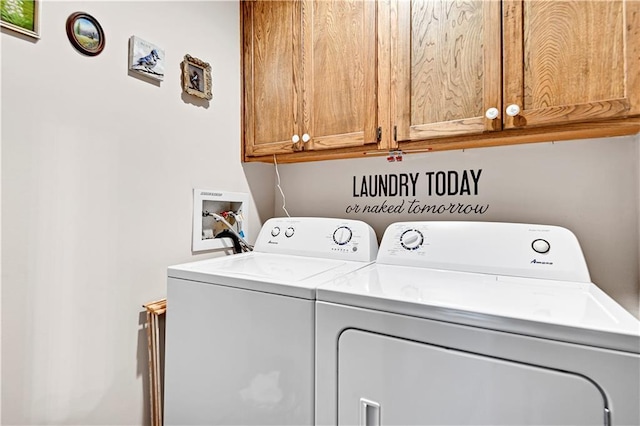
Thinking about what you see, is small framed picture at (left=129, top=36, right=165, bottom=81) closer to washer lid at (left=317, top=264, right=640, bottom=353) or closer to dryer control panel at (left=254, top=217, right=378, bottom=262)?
dryer control panel at (left=254, top=217, right=378, bottom=262)

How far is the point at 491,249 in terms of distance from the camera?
114 centimetres

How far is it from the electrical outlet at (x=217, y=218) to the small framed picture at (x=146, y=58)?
1.60ft

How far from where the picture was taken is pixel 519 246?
111cm

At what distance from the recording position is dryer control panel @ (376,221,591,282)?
105cm

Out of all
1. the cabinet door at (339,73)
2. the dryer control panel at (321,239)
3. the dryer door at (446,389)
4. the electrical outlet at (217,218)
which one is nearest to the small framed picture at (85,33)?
the electrical outlet at (217,218)

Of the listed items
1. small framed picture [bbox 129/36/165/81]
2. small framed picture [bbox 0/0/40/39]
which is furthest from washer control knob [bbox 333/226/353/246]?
small framed picture [bbox 0/0/40/39]

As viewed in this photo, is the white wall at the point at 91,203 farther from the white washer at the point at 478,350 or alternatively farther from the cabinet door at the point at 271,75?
the white washer at the point at 478,350

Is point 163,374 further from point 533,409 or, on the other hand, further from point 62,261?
point 533,409

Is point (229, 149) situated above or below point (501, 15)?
below

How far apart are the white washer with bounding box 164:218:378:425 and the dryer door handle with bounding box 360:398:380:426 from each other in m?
0.14

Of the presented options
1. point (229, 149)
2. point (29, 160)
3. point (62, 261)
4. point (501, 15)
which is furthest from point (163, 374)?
point (501, 15)

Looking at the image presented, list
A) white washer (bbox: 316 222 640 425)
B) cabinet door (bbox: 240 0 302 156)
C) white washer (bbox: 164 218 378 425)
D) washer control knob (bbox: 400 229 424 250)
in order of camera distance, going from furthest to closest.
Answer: cabinet door (bbox: 240 0 302 156) < washer control knob (bbox: 400 229 424 250) < white washer (bbox: 164 218 378 425) < white washer (bbox: 316 222 640 425)

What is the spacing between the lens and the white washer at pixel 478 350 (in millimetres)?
623

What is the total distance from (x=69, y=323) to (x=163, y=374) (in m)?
0.41
